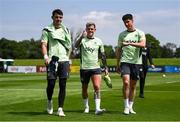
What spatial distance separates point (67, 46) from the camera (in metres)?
11.6

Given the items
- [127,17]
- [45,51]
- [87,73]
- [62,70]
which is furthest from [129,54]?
[45,51]

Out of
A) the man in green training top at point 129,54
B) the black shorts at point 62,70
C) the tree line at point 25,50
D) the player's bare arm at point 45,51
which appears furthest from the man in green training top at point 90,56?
the tree line at point 25,50

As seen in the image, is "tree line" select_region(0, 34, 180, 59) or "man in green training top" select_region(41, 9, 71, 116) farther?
"tree line" select_region(0, 34, 180, 59)

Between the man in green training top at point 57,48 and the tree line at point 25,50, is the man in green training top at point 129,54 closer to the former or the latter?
the man in green training top at point 57,48

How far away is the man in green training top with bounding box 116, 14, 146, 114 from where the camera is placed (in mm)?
11812

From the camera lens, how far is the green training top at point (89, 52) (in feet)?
39.0

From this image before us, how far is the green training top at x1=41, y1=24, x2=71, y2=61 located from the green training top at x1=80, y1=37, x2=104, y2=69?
22.5 inches

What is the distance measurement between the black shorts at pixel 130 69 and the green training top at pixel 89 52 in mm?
585

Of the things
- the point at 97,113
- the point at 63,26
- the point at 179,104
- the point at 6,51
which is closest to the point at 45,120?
the point at 97,113

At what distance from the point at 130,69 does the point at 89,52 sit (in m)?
1.02

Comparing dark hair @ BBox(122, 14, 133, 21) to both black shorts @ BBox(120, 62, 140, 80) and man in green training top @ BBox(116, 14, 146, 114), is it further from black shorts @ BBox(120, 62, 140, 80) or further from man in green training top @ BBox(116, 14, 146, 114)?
black shorts @ BBox(120, 62, 140, 80)

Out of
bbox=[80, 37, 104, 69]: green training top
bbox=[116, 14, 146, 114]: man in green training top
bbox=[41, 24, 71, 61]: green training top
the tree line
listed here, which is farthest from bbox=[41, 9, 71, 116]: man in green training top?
the tree line

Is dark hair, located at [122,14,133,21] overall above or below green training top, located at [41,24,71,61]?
above

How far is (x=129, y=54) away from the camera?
39.2 feet
